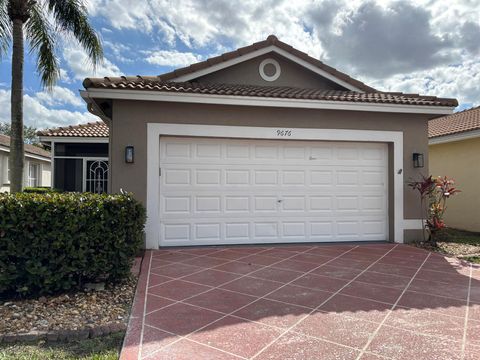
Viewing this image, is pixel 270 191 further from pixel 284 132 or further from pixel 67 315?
pixel 67 315

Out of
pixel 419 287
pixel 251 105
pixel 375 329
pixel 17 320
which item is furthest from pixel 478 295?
pixel 17 320

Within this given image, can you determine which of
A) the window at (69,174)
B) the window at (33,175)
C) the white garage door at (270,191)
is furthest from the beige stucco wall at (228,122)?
the window at (33,175)

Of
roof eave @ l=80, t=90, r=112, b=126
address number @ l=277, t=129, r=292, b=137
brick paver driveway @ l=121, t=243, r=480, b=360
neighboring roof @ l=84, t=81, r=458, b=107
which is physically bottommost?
brick paver driveway @ l=121, t=243, r=480, b=360

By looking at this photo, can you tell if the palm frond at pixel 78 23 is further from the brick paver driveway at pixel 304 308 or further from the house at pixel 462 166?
the house at pixel 462 166

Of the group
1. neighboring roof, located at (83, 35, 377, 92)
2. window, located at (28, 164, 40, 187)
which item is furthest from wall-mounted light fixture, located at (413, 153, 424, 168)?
window, located at (28, 164, 40, 187)

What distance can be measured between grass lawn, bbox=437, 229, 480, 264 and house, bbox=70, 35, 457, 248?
3.04ft

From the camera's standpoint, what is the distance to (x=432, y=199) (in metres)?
9.25

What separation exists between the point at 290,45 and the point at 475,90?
1222 cm

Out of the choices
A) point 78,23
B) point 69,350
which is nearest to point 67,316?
point 69,350

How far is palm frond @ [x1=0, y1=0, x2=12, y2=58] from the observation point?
9.42m

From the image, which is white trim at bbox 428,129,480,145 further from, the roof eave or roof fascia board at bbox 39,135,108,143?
roof fascia board at bbox 39,135,108,143

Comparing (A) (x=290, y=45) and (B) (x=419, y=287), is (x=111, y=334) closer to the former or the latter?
(B) (x=419, y=287)

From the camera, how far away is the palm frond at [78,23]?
390 inches

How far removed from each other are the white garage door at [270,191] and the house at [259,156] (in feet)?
0.08
